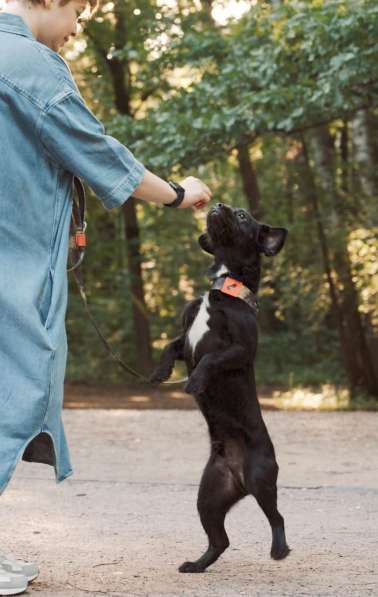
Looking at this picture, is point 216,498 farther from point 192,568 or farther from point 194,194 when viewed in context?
point 194,194

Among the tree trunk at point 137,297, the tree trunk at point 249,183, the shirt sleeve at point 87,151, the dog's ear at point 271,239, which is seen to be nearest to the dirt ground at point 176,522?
the dog's ear at point 271,239

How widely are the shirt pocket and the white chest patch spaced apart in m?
0.92

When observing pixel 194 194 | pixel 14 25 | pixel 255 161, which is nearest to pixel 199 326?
pixel 194 194

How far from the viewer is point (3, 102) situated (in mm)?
3666

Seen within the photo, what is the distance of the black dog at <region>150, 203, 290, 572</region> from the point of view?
14.4 ft

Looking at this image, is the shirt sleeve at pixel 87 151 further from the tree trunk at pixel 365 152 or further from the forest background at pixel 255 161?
the tree trunk at pixel 365 152

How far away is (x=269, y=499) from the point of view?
14.4ft

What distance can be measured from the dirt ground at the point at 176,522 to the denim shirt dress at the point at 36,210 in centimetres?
79

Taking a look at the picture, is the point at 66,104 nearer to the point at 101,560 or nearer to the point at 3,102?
the point at 3,102

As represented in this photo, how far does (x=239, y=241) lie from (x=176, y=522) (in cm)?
210

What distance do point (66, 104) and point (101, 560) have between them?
2238mm

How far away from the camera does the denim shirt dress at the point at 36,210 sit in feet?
11.9

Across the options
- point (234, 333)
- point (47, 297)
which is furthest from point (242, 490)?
point (47, 297)

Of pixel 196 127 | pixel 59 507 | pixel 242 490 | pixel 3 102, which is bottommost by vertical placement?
pixel 59 507
